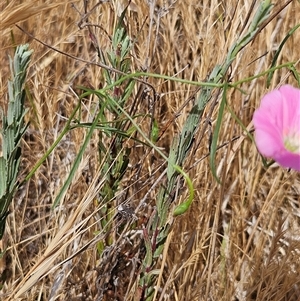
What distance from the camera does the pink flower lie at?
21.1 inches

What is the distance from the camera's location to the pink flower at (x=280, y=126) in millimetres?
536

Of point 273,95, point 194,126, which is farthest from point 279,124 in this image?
point 194,126

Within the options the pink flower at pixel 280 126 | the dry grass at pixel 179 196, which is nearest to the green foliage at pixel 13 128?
the dry grass at pixel 179 196

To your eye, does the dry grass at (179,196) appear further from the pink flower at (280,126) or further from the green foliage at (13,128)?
the pink flower at (280,126)

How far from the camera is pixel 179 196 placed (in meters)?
0.92

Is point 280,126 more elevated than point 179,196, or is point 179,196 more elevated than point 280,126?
point 280,126

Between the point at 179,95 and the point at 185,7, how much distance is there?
9.0 inches

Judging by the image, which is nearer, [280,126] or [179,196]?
[280,126]

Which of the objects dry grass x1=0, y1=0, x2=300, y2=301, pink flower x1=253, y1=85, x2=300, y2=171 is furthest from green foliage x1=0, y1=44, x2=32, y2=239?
pink flower x1=253, y1=85, x2=300, y2=171

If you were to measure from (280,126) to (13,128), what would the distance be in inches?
12.2

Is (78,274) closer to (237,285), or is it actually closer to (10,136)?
(237,285)

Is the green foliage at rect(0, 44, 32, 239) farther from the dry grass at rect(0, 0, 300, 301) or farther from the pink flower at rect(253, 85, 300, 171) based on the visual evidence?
the pink flower at rect(253, 85, 300, 171)

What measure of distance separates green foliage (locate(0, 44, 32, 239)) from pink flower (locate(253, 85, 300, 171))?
28cm

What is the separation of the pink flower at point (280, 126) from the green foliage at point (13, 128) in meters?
0.28
